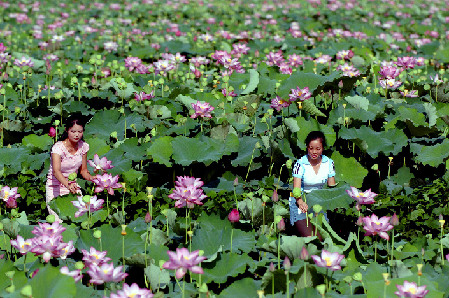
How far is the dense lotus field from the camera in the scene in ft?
9.58

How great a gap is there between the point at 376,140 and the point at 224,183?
1.27 metres

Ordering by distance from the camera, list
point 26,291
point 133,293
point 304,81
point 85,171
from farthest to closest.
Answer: point 304,81 < point 85,171 < point 133,293 < point 26,291

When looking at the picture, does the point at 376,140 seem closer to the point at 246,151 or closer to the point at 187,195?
the point at 246,151

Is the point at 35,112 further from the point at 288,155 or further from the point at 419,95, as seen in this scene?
the point at 419,95

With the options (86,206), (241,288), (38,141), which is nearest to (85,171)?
(38,141)

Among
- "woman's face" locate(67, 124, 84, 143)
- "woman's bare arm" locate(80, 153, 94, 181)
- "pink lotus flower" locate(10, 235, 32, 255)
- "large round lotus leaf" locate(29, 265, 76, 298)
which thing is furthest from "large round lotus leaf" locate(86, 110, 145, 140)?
"large round lotus leaf" locate(29, 265, 76, 298)

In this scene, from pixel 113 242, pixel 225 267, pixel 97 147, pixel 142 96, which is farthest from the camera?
pixel 142 96

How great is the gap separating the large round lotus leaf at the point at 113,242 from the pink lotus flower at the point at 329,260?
103 centimetres

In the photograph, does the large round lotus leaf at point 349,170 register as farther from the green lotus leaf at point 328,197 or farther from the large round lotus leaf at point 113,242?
the large round lotus leaf at point 113,242

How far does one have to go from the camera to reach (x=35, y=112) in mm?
5629

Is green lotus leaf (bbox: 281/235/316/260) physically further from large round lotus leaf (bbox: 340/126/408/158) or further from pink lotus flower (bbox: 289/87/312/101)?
pink lotus flower (bbox: 289/87/312/101)

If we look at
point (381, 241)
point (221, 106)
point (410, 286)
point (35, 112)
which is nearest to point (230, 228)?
point (381, 241)

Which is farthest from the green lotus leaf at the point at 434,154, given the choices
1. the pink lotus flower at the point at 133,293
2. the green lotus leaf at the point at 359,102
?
the pink lotus flower at the point at 133,293

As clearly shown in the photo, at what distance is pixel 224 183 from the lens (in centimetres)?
453
